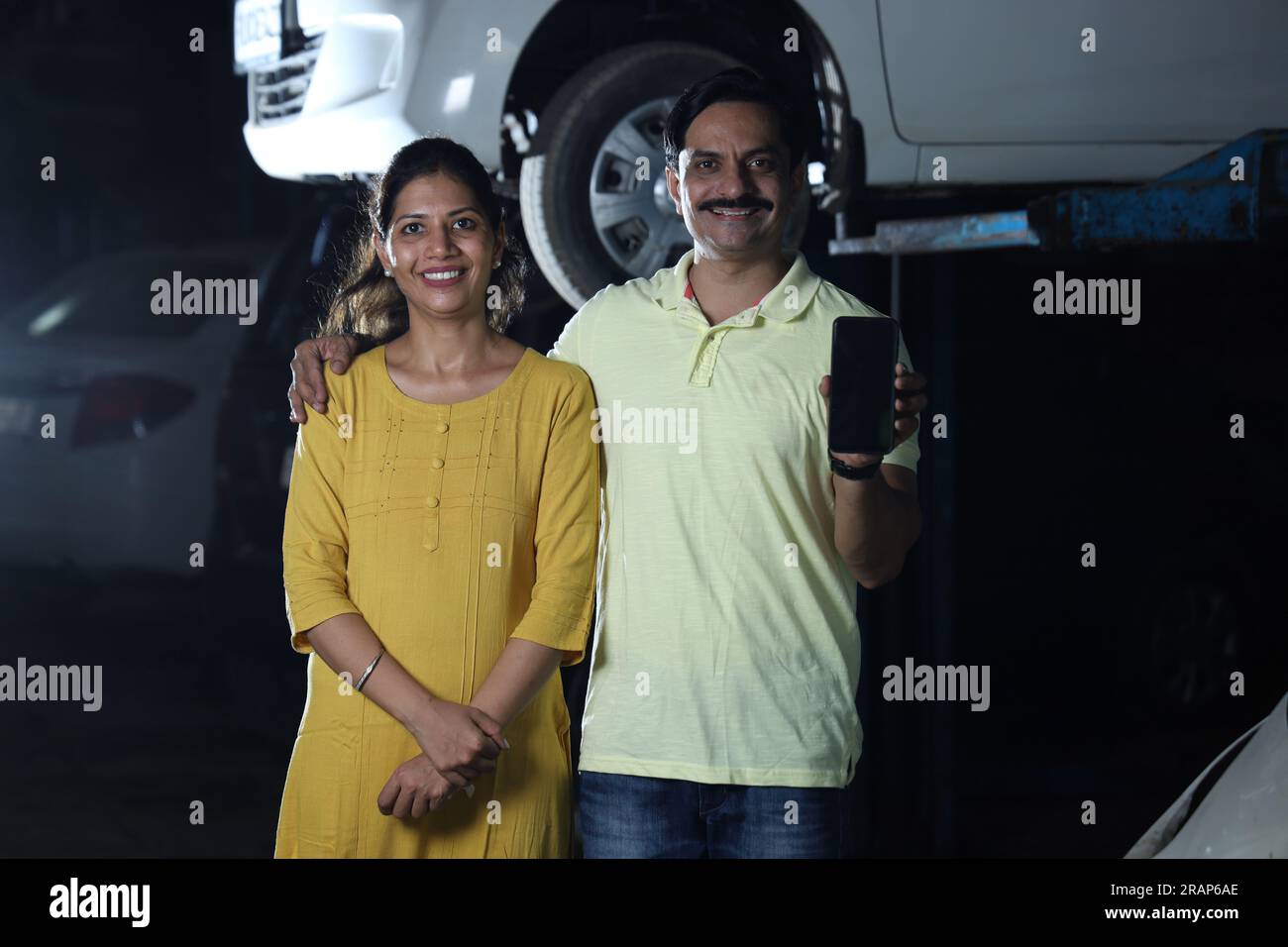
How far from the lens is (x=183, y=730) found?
4926 millimetres

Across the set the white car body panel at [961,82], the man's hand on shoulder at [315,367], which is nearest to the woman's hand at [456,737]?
the man's hand on shoulder at [315,367]

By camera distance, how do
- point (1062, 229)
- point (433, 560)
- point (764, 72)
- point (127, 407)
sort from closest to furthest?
point (433, 560)
point (1062, 229)
point (764, 72)
point (127, 407)

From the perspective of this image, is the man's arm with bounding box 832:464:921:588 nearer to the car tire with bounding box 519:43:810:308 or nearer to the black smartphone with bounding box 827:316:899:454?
the black smartphone with bounding box 827:316:899:454

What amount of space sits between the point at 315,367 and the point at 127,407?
3213 millimetres

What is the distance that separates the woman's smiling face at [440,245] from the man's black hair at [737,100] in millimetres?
289

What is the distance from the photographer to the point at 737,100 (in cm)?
202

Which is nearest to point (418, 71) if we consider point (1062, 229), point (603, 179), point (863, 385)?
point (603, 179)

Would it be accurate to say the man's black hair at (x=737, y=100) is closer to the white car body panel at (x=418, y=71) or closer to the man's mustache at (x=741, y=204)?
the man's mustache at (x=741, y=204)

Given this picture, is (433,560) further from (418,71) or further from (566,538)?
(418,71)

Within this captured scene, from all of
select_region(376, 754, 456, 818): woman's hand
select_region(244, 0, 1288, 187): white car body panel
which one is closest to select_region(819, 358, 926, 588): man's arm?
select_region(376, 754, 456, 818): woman's hand

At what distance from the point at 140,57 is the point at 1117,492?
8.44m
